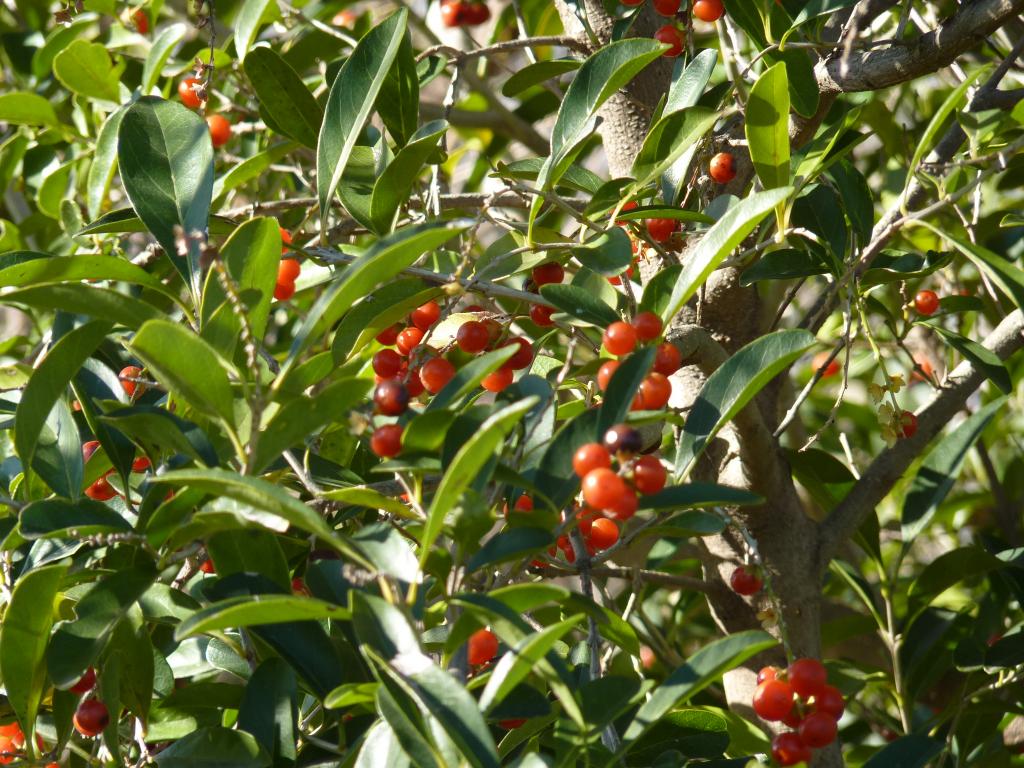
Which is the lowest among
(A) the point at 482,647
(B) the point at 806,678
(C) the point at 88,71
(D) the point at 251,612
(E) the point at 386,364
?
(B) the point at 806,678

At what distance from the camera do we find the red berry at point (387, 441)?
2.92 ft

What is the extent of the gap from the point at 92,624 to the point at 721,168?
95 cm

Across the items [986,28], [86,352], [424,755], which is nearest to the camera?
[424,755]

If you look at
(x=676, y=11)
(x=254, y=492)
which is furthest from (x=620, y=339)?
(x=676, y=11)

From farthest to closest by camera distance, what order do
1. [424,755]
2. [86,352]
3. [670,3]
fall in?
[670,3]
[86,352]
[424,755]

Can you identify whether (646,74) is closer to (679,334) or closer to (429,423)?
(679,334)

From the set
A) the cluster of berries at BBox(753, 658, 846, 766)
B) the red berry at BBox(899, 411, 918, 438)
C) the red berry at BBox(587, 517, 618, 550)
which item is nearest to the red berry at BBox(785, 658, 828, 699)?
the cluster of berries at BBox(753, 658, 846, 766)

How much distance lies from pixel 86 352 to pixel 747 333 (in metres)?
0.99

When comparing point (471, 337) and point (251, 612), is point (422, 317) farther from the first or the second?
point (251, 612)

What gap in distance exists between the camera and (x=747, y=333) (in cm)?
163

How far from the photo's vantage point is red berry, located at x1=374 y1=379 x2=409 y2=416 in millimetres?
909

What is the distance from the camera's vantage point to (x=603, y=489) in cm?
84

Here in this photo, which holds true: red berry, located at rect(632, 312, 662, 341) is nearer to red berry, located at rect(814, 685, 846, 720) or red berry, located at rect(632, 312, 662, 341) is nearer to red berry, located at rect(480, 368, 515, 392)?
red berry, located at rect(480, 368, 515, 392)

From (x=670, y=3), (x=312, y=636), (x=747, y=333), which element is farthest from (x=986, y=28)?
(x=312, y=636)
